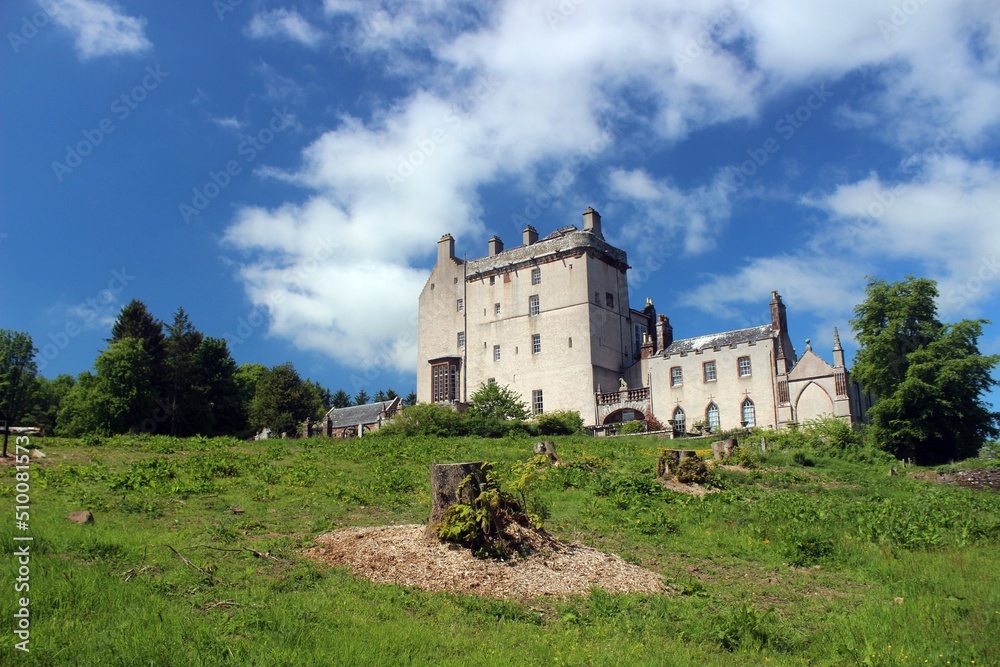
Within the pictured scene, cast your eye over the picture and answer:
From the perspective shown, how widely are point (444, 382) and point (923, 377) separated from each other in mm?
33085

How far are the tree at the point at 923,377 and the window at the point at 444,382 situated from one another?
28.8 meters

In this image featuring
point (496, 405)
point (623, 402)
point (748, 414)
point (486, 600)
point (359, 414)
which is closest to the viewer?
point (486, 600)

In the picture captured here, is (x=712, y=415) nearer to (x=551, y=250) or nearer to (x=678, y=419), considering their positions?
(x=678, y=419)

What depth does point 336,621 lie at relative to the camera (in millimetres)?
9422

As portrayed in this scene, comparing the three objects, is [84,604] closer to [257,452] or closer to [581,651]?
[581,651]

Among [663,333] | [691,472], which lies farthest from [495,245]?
[691,472]

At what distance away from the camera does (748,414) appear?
164ft

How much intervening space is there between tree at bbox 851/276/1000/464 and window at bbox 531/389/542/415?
21.9 m

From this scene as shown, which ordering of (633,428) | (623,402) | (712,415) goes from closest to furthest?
(633,428) < (712,415) < (623,402)

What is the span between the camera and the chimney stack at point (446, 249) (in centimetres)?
6231

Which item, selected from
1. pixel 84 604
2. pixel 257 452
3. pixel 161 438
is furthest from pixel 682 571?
pixel 161 438

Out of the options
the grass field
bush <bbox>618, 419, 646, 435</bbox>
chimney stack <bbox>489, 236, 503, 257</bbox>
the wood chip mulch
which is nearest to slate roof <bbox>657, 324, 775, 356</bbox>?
bush <bbox>618, 419, 646, 435</bbox>

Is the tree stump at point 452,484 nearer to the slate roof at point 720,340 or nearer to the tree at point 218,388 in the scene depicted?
the slate roof at point 720,340

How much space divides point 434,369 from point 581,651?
170 feet
